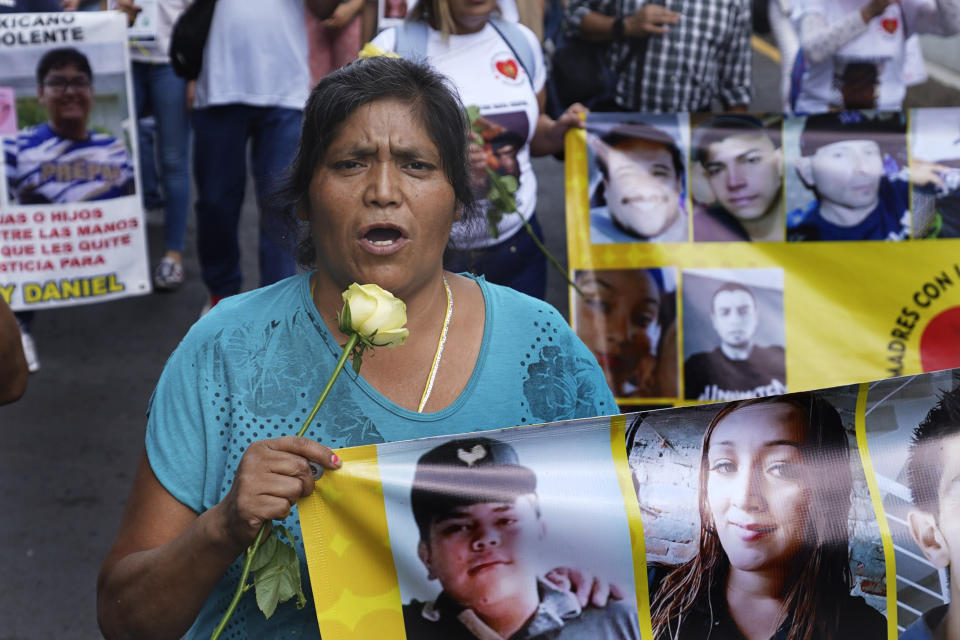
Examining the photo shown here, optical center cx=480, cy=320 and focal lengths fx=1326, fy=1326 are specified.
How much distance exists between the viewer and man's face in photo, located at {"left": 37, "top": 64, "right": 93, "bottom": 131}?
533cm

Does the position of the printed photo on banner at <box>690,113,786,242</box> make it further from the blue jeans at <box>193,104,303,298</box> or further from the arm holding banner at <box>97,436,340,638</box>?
the arm holding banner at <box>97,436,340,638</box>

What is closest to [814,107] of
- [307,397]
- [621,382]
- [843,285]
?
[843,285]

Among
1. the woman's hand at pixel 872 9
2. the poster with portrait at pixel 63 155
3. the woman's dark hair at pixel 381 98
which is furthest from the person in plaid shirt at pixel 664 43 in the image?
the woman's dark hair at pixel 381 98

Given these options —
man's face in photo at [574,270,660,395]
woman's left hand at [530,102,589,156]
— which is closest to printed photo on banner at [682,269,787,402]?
man's face in photo at [574,270,660,395]

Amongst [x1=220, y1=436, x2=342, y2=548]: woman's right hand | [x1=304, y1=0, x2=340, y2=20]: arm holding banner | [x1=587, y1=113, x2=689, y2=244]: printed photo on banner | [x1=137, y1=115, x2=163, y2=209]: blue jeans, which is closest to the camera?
[x1=220, y1=436, x2=342, y2=548]: woman's right hand

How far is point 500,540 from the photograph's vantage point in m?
1.93

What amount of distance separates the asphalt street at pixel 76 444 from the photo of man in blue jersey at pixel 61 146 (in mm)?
844

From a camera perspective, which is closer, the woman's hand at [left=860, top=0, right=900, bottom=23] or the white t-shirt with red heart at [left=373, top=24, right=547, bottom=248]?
the white t-shirt with red heart at [left=373, top=24, right=547, bottom=248]

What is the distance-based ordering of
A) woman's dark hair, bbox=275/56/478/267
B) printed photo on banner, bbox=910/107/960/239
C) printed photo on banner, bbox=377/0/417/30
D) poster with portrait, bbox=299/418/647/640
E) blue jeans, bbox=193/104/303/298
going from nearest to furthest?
poster with portrait, bbox=299/418/647/640 → woman's dark hair, bbox=275/56/478/267 → printed photo on banner, bbox=910/107/960/239 → printed photo on banner, bbox=377/0/417/30 → blue jeans, bbox=193/104/303/298

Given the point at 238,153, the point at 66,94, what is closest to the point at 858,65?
A: the point at 238,153

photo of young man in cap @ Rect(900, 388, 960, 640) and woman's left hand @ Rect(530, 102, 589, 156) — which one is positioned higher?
woman's left hand @ Rect(530, 102, 589, 156)

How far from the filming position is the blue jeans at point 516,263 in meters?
4.23

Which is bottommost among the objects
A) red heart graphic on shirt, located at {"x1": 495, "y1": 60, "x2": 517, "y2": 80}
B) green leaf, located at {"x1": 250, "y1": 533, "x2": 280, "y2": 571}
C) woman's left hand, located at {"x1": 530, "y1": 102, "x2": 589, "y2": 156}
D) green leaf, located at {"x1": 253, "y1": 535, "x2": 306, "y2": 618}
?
green leaf, located at {"x1": 253, "y1": 535, "x2": 306, "y2": 618}

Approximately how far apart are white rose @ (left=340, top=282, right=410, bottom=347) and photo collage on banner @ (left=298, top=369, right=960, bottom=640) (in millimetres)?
163
